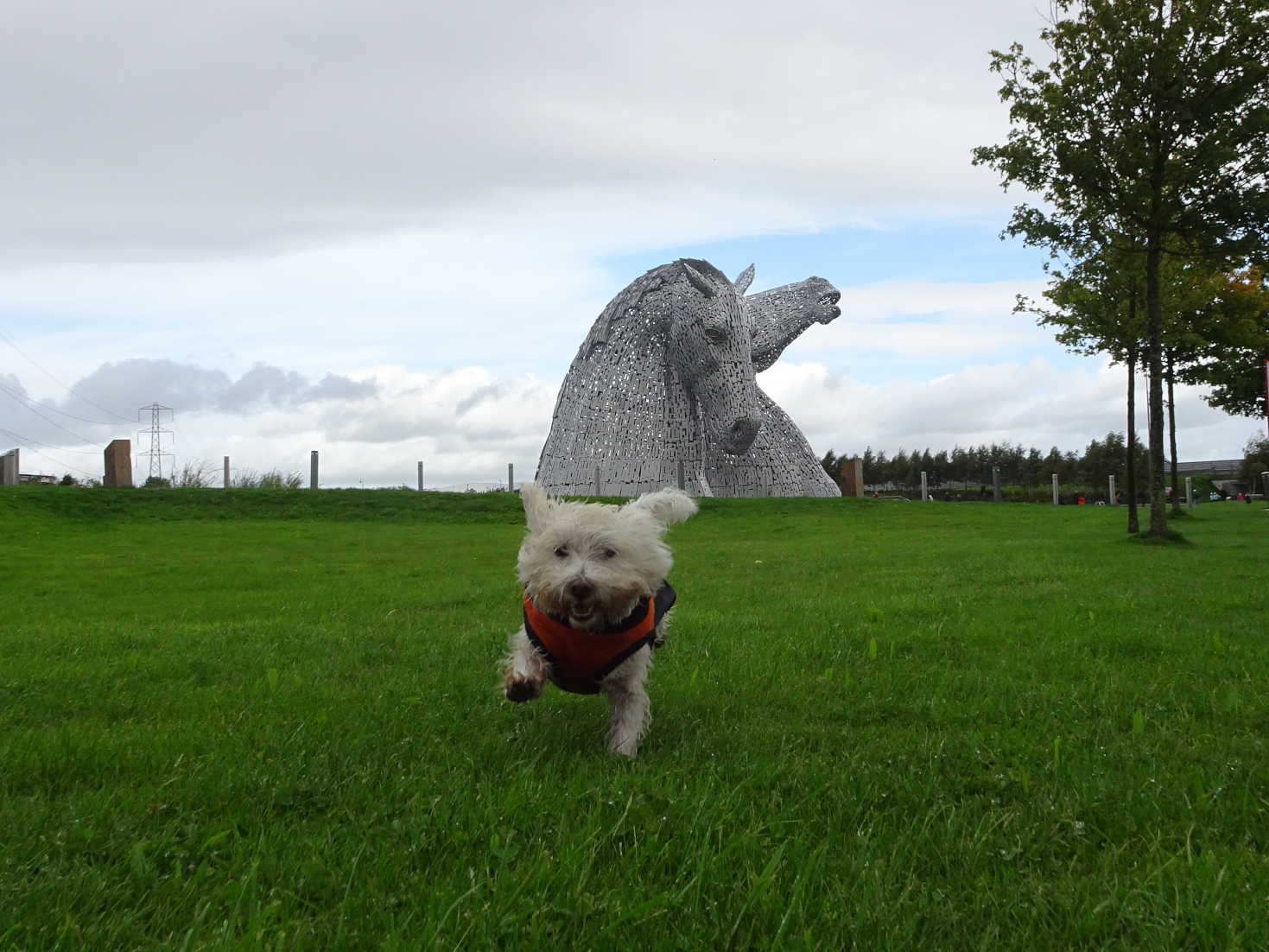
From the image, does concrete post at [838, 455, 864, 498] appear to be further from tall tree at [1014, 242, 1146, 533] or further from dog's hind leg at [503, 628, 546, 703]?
dog's hind leg at [503, 628, 546, 703]

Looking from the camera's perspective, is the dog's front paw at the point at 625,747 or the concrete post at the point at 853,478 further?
the concrete post at the point at 853,478

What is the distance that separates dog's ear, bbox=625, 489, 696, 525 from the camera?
17.3 ft

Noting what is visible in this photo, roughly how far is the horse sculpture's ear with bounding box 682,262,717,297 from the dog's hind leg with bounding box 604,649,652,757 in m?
26.1

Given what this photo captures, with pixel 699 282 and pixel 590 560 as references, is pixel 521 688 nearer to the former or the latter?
pixel 590 560

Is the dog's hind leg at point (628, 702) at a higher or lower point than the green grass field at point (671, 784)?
higher

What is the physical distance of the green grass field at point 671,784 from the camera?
269 centimetres

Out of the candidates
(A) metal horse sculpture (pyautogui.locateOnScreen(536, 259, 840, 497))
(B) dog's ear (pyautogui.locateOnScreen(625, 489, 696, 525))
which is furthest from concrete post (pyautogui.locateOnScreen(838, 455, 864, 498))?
(B) dog's ear (pyautogui.locateOnScreen(625, 489, 696, 525))

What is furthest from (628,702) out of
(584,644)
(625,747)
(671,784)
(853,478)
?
(853,478)

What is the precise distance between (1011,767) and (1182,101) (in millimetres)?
16843

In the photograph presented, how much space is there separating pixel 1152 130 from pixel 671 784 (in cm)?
1781

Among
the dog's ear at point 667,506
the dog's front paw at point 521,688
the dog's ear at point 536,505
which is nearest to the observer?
the dog's front paw at point 521,688

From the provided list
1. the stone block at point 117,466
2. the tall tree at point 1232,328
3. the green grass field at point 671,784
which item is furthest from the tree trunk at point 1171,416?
the stone block at point 117,466

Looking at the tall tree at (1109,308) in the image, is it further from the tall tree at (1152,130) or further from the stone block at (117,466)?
the stone block at (117,466)

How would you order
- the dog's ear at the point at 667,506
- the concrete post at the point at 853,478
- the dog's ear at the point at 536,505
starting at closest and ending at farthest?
the dog's ear at the point at 536,505 → the dog's ear at the point at 667,506 → the concrete post at the point at 853,478
